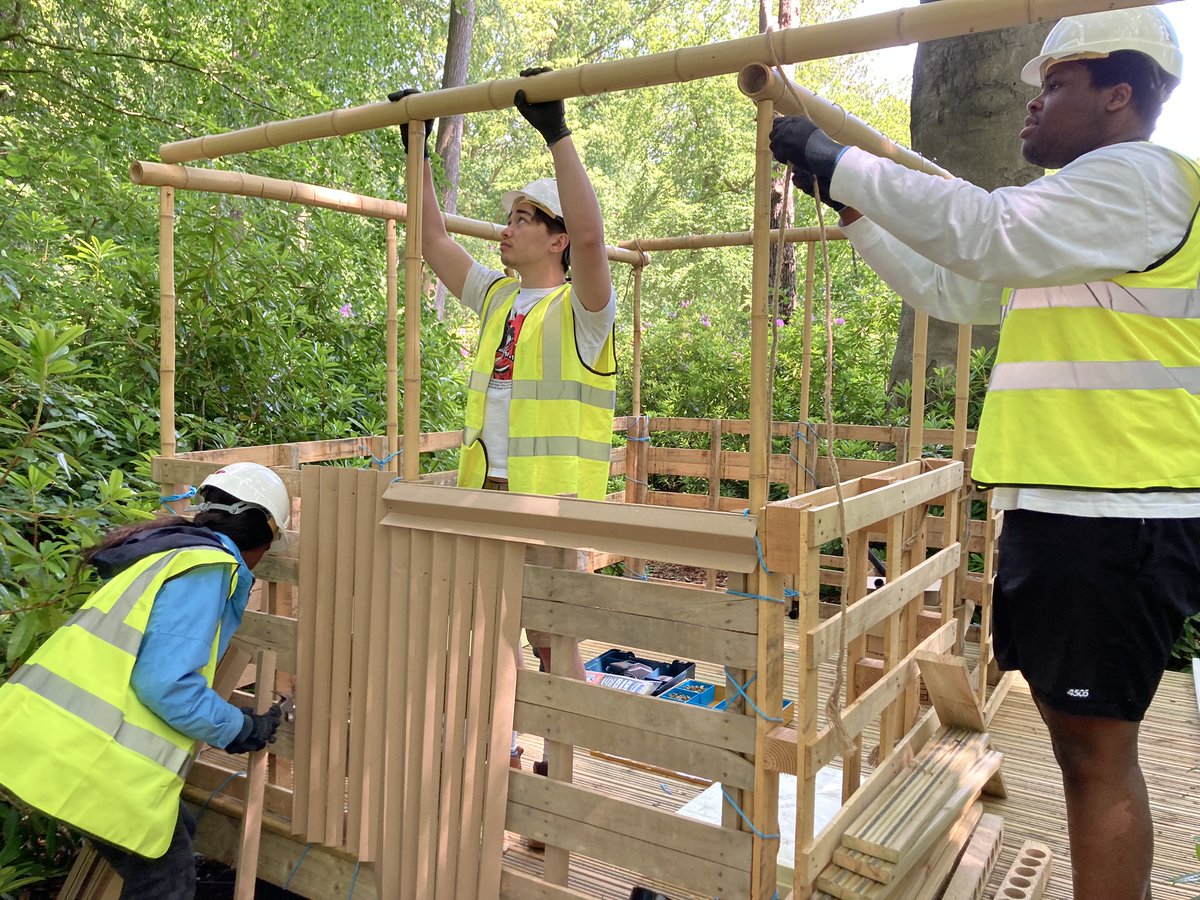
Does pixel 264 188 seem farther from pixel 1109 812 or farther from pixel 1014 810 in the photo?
pixel 1014 810

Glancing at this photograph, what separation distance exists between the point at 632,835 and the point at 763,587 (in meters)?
0.73

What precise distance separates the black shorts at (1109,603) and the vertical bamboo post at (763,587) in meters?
0.54

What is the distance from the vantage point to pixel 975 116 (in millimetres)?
6305

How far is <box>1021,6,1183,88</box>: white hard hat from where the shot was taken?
5.66 feet

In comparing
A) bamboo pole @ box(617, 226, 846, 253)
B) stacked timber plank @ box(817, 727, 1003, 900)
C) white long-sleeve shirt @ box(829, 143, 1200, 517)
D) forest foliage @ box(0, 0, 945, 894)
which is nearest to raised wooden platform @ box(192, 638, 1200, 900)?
stacked timber plank @ box(817, 727, 1003, 900)

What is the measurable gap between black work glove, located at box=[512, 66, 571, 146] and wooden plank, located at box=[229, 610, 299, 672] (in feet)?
5.41

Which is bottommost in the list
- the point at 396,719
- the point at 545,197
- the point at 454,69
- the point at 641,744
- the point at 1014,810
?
the point at 1014,810

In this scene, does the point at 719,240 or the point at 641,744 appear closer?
the point at 641,744

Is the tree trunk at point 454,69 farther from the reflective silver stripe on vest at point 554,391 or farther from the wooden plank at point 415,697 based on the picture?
the wooden plank at point 415,697

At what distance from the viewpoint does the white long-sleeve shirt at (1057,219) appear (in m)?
1.61

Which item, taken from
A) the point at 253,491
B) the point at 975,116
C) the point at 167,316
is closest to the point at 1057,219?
the point at 253,491

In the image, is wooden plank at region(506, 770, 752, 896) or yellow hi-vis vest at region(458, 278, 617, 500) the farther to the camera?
yellow hi-vis vest at region(458, 278, 617, 500)

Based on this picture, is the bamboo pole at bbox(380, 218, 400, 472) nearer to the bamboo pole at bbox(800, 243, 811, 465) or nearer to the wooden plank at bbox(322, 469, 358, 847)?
the wooden plank at bbox(322, 469, 358, 847)

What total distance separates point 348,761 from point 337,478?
0.84m
